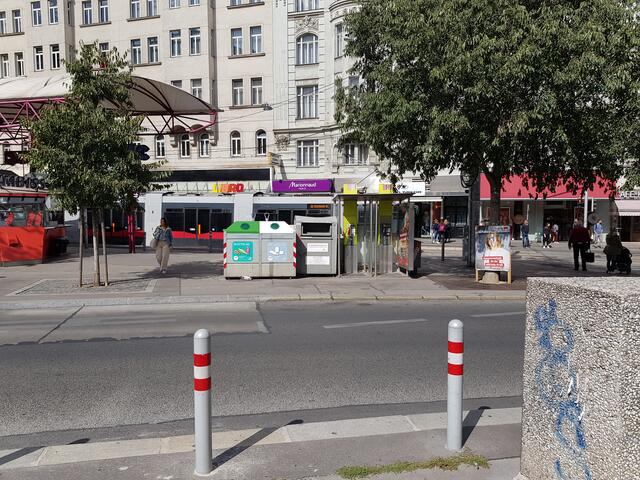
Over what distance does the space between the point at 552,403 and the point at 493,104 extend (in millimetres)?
10168

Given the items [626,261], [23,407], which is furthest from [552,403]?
[626,261]

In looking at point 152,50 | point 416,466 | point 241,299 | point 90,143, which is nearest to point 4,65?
point 152,50

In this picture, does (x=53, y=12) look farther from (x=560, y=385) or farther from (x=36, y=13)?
(x=560, y=385)

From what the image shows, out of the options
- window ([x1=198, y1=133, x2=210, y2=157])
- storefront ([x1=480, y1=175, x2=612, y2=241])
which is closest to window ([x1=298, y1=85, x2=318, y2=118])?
window ([x1=198, y1=133, x2=210, y2=157])

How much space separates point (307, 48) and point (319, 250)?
20.3 m

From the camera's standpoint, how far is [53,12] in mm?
35500

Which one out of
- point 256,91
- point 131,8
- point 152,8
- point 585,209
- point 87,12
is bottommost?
point 585,209

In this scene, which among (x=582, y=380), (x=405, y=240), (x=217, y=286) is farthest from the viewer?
(x=405, y=240)

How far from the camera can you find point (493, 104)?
12148mm

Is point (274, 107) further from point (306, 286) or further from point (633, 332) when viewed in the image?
point (633, 332)

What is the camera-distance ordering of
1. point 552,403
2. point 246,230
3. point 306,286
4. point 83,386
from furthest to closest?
1. point 246,230
2. point 306,286
3. point 83,386
4. point 552,403

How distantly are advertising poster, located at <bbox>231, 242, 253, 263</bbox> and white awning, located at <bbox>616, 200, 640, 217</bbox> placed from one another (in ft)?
78.4

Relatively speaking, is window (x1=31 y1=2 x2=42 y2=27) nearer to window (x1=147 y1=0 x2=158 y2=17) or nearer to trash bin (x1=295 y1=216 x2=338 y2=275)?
window (x1=147 y1=0 x2=158 y2=17)

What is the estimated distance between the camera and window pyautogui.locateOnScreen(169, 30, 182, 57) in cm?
3384
